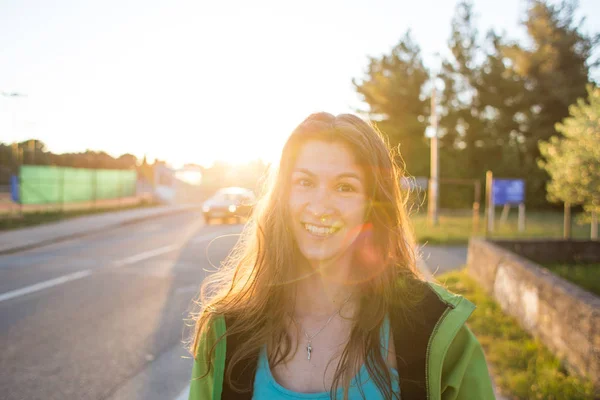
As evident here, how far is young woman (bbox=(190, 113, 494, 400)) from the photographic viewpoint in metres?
1.76

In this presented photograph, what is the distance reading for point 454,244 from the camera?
15.5 metres

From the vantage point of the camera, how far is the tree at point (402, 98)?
32.8 meters

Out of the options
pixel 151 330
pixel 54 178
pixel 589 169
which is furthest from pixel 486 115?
pixel 151 330

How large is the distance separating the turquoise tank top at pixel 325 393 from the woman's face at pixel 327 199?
1.36 feet

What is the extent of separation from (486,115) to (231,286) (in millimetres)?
36150

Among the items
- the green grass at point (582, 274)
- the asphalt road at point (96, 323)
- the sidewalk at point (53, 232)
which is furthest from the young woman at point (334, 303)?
the sidewalk at point (53, 232)

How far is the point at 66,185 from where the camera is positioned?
24.7 meters

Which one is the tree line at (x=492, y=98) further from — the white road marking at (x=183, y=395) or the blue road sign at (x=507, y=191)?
the white road marking at (x=183, y=395)

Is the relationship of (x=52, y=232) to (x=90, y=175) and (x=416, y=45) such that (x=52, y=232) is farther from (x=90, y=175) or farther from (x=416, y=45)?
(x=416, y=45)

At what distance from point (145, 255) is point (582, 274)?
347 inches

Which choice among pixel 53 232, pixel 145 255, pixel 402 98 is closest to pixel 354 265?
pixel 145 255

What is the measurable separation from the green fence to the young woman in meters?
21.3

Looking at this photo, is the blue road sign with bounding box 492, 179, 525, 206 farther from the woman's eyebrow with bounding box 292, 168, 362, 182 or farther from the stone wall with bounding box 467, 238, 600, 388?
the woman's eyebrow with bounding box 292, 168, 362, 182

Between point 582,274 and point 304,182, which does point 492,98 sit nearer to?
point 582,274
